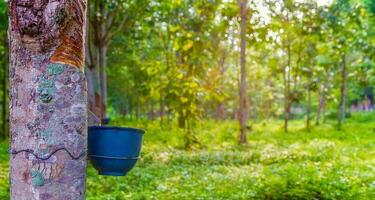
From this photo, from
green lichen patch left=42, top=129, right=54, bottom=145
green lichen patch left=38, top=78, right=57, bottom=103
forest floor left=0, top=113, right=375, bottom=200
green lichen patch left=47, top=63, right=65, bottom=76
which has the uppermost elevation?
green lichen patch left=47, top=63, right=65, bottom=76

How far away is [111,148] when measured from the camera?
7.93 ft

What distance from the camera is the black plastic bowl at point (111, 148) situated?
2406mm

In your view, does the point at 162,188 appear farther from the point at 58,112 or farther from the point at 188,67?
the point at 188,67

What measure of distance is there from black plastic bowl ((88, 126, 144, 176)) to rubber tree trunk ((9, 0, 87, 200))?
39 cm

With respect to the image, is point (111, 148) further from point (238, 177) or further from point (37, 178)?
point (238, 177)

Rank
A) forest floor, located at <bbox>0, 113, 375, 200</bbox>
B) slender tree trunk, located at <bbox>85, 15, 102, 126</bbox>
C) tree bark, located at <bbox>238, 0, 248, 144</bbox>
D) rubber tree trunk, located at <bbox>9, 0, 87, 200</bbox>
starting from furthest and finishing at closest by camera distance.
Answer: tree bark, located at <bbox>238, 0, 248, 144</bbox> → slender tree trunk, located at <bbox>85, 15, 102, 126</bbox> → forest floor, located at <bbox>0, 113, 375, 200</bbox> → rubber tree trunk, located at <bbox>9, 0, 87, 200</bbox>

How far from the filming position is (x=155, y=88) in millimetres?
11234

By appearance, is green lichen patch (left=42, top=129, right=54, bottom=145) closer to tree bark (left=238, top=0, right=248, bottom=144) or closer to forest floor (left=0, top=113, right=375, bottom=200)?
forest floor (left=0, top=113, right=375, bottom=200)

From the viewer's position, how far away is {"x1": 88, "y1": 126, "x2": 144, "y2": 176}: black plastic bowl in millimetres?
2406

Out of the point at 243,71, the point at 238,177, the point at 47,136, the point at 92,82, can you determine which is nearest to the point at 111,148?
the point at 47,136

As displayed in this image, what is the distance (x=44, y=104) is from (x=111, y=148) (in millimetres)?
572

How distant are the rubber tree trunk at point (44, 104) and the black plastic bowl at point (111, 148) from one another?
39cm

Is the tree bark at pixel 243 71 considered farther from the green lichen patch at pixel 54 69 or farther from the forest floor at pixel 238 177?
the green lichen patch at pixel 54 69

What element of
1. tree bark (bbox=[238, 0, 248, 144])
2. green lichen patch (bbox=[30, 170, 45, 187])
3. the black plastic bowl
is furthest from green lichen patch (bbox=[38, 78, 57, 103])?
tree bark (bbox=[238, 0, 248, 144])
